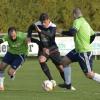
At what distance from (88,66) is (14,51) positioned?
8.89ft

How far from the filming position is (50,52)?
15.7 metres

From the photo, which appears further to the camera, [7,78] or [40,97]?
[7,78]

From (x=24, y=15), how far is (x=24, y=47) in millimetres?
22574

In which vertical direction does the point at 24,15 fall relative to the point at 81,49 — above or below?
below

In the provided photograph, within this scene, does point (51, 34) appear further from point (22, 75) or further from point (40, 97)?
point (22, 75)

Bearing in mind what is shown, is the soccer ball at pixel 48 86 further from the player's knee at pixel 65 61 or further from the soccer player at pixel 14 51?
the soccer player at pixel 14 51

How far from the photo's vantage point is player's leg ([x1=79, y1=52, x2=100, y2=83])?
13.7 m

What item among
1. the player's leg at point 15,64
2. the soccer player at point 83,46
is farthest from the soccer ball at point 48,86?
the player's leg at point 15,64

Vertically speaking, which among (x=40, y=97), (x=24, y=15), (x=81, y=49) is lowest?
(x=24, y=15)

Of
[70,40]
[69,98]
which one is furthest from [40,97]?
[70,40]

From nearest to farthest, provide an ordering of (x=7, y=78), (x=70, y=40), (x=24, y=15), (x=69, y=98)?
(x=69, y=98)
(x=7, y=78)
(x=70, y=40)
(x=24, y=15)

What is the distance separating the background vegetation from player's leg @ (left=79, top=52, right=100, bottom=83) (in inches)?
919

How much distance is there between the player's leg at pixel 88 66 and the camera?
13656 mm

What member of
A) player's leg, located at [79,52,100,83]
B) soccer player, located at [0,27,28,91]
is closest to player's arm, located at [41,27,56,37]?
soccer player, located at [0,27,28,91]
